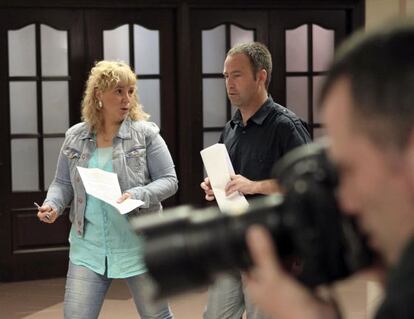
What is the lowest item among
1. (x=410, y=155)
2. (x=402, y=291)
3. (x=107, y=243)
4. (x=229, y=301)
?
(x=229, y=301)

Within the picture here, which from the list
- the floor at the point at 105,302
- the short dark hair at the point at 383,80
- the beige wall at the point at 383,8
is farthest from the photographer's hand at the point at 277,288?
the floor at the point at 105,302

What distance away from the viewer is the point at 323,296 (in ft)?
2.94

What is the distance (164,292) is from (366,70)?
294 millimetres

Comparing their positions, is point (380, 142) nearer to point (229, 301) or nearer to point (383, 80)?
point (383, 80)

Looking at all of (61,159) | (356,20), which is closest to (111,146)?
(61,159)

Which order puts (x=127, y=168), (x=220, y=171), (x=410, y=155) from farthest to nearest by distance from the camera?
1. (x=127, y=168)
2. (x=220, y=171)
3. (x=410, y=155)

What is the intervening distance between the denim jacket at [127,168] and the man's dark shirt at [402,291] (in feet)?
9.43

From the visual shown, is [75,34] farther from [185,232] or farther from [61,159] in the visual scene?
[185,232]

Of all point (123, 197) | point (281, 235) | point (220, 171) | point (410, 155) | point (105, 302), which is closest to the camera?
point (410, 155)

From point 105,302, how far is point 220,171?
2.61 metres

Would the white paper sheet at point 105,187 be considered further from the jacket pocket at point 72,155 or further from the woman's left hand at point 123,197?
the jacket pocket at point 72,155

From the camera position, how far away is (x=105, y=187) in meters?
3.55

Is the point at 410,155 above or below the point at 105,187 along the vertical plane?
above

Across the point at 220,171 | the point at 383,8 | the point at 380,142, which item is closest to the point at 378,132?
the point at 380,142
